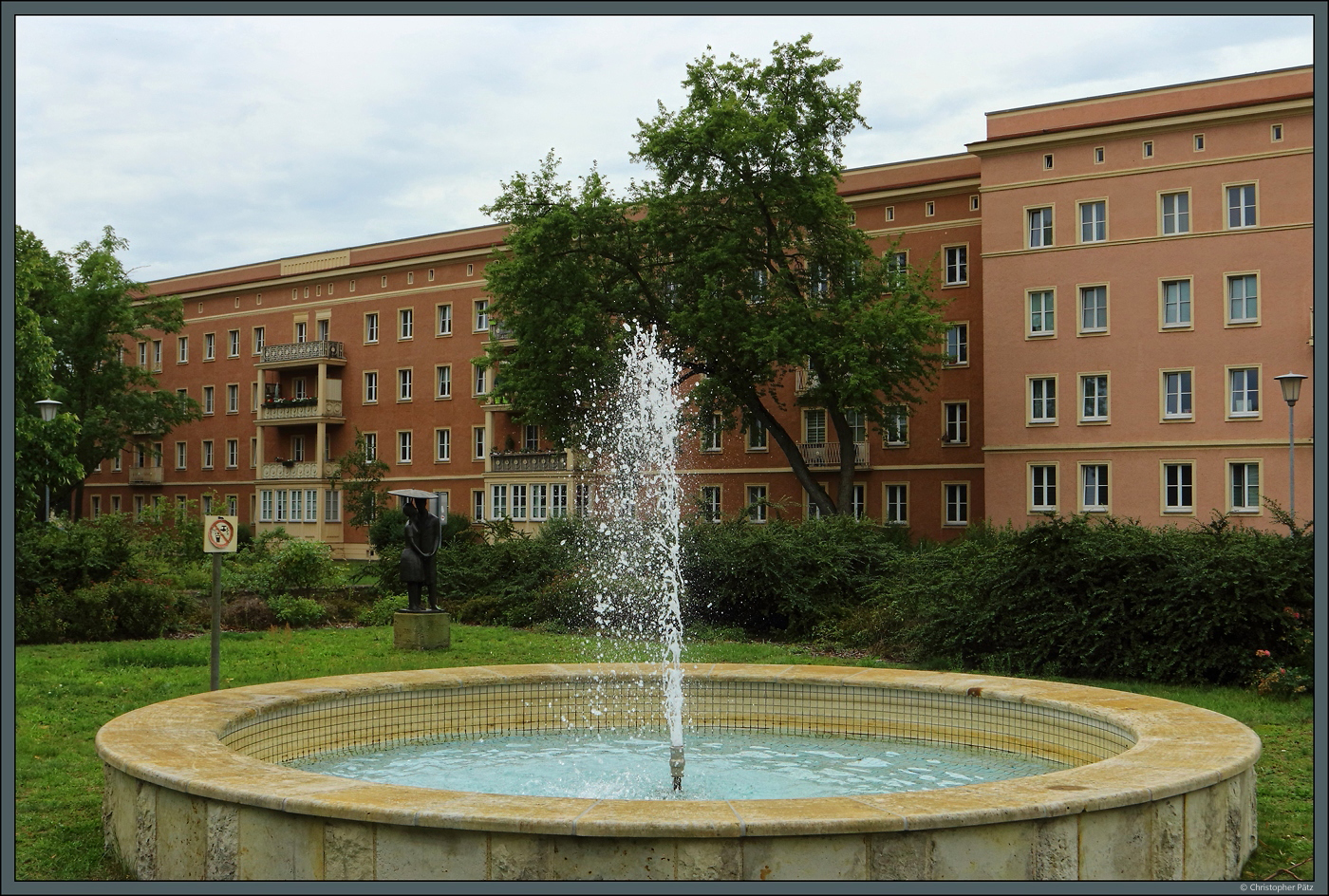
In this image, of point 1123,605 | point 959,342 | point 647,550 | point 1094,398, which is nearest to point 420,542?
point 647,550

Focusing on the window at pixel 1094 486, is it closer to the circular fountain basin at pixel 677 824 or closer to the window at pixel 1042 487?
the window at pixel 1042 487

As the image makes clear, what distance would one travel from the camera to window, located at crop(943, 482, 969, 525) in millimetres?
41719

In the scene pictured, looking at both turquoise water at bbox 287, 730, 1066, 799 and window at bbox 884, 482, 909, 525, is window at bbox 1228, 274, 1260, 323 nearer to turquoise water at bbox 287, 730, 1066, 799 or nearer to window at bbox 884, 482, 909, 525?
window at bbox 884, 482, 909, 525

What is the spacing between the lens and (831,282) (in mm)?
37094

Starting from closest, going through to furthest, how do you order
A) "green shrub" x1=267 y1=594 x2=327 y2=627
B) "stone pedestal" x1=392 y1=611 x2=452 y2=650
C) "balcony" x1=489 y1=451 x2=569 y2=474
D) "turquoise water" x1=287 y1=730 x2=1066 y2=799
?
"turquoise water" x1=287 y1=730 x2=1066 y2=799 < "stone pedestal" x1=392 y1=611 x2=452 y2=650 < "green shrub" x1=267 y1=594 x2=327 y2=627 < "balcony" x1=489 y1=451 x2=569 y2=474

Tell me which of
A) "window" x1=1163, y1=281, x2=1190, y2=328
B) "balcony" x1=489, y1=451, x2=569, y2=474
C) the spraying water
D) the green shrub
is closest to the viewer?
the spraying water

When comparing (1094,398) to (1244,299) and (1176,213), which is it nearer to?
(1244,299)

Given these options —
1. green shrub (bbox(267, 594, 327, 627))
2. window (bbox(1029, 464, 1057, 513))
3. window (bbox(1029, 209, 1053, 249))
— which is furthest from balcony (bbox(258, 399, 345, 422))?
green shrub (bbox(267, 594, 327, 627))

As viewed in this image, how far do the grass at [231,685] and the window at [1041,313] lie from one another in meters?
23.8

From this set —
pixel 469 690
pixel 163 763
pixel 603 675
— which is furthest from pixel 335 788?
pixel 603 675

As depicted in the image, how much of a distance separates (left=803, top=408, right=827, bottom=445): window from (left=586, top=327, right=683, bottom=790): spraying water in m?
10.7

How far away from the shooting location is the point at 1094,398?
3825 centimetres

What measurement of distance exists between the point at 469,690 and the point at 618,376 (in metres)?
26.2

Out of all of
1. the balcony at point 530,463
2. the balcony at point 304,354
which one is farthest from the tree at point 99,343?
the balcony at point 530,463
